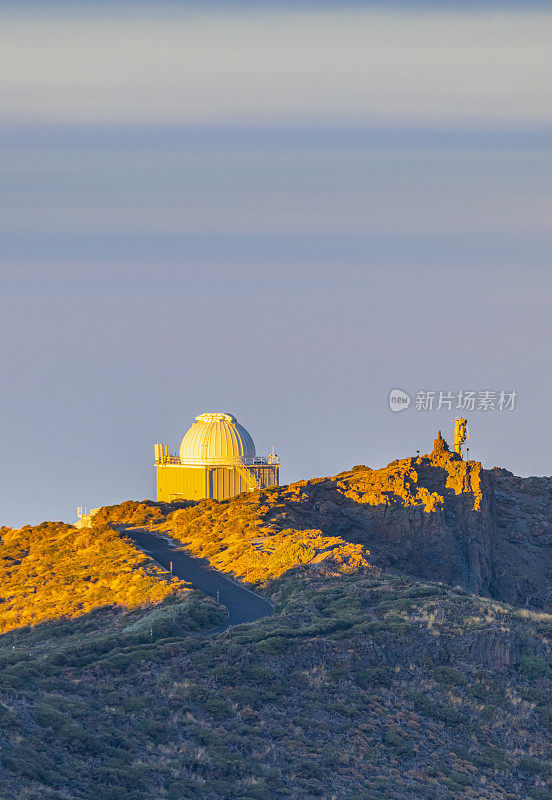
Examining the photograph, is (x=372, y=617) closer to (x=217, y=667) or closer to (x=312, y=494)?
(x=217, y=667)

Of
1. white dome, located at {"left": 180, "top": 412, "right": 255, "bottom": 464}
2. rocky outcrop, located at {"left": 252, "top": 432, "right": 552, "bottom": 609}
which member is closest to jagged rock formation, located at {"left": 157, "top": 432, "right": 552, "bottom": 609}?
rocky outcrop, located at {"left": 252, "top": 432, "right": 552, "bottom": 609}

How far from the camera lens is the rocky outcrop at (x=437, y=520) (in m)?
55.8

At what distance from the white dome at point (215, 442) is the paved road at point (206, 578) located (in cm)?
1460

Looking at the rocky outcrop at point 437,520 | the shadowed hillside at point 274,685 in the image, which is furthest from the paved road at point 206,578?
the rocky outcrop at point 437,520

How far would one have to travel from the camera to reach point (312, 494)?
192ft

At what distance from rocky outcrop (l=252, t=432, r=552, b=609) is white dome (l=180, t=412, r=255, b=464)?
884 centimetres

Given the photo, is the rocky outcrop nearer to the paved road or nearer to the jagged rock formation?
the jagged rock formation

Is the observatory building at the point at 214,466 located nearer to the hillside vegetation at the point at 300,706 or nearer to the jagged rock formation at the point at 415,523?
the jagged rock formation at the point at 415,523

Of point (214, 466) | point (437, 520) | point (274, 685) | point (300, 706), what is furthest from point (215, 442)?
point (300, 706)

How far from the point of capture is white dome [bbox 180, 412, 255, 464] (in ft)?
236

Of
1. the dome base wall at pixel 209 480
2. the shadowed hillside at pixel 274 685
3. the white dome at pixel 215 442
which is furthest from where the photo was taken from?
the white dome at pixel 215 442

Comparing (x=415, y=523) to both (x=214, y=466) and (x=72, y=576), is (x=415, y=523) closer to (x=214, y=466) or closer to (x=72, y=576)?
(x=72, y=576)

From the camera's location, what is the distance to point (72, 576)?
5006 centimetres

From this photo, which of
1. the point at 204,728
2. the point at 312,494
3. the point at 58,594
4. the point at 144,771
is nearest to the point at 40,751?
the point at 144,771
